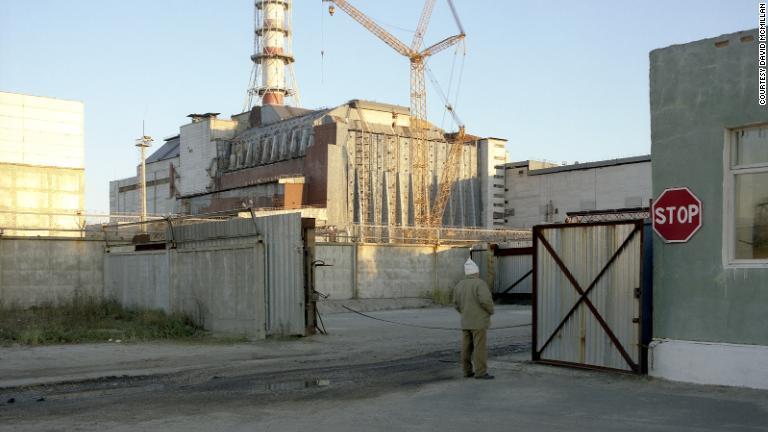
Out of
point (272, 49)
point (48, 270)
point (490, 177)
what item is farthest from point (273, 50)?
point (48, 270)

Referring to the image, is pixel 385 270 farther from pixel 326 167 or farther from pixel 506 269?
pixel 326 167

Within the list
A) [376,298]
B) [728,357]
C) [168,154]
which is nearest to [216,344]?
[728,357]

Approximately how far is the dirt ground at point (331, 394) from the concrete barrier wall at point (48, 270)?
24.5ft

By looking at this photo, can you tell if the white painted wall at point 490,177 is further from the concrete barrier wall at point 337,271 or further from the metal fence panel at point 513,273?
the concrete barrier wall at point 337,271

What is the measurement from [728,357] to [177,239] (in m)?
14.8

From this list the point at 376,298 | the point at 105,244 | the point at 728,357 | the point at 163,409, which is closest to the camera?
the point at 163,409

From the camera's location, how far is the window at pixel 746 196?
10805mm

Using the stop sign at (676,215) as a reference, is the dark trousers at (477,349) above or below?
below

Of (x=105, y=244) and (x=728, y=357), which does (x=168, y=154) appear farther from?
(x=728, y=357)

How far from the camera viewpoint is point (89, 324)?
68.1 feet

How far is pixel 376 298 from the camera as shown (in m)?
32.6

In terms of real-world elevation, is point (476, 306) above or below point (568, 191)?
below

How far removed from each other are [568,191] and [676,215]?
51807mm

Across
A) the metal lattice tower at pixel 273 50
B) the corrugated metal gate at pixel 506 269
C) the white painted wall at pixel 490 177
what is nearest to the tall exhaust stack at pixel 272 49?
the metal lattice tower at pixel 273 50
